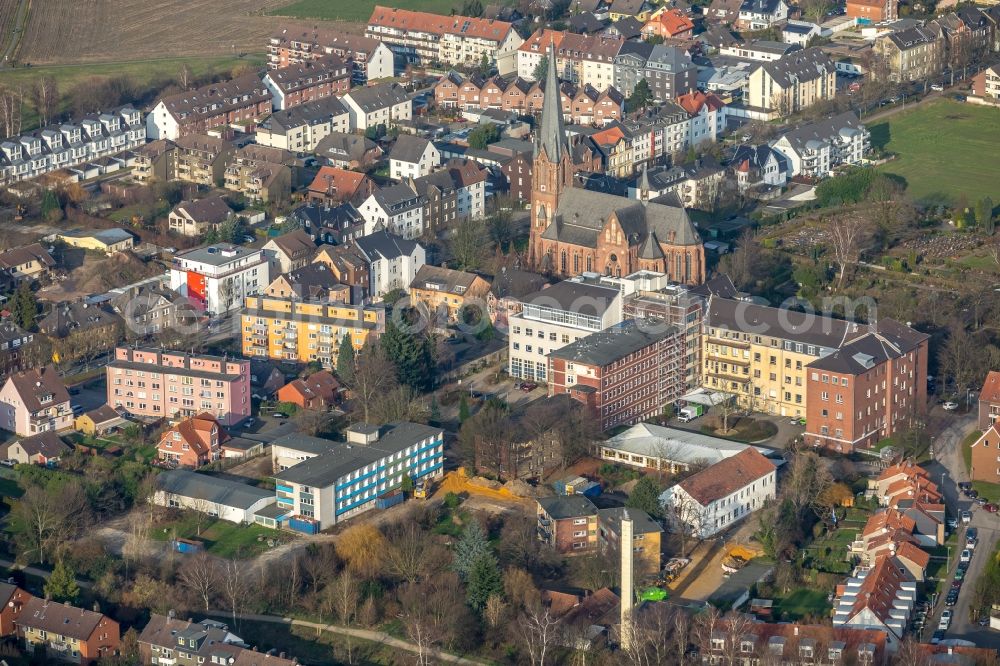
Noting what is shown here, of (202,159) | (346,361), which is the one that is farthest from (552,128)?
(202,159)

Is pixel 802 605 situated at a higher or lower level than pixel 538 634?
lower

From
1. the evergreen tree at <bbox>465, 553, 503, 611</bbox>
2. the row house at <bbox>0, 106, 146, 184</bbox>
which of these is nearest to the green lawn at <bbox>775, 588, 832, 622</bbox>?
the evergreen tree at <bbox>465, 553, 503, 611</bbox>

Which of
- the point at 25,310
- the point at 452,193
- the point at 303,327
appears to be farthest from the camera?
the point at 452,193

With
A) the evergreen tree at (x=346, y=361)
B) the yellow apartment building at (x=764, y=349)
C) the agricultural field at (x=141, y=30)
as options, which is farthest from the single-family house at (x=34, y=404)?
the agricultural field at (x=141, y=30)

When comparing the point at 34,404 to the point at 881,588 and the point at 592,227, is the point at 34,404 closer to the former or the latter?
the point at 592,227

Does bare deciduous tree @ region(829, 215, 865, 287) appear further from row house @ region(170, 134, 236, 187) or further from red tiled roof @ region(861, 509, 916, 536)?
row house @ region(170, 134, 236, 187)

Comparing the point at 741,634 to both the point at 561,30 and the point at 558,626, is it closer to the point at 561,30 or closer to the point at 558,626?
the point at 558,626
